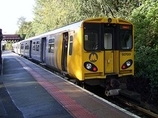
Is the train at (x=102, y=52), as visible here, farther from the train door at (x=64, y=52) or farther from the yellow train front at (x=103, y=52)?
the train door at (x=64, y=52)

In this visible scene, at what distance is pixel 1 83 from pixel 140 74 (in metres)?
5.98

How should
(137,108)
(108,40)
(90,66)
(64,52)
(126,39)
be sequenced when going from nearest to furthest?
1. (137,108)
2. (90,66)
3. (108,40)
4. (126,39)
5. (64,52)

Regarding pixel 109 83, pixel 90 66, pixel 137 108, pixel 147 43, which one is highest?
pixel 147 43

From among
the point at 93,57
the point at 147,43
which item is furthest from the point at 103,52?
the point at 147,43

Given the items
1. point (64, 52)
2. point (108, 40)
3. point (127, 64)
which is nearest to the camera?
point (108, 40)

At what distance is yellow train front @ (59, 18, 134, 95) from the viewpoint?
463 inches

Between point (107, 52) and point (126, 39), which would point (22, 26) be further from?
point (107, 52)

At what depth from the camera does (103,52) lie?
39.3 ft

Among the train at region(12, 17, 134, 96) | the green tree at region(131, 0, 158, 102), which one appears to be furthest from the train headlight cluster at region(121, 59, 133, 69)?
the green tree at region(131, 0, 158, 102)

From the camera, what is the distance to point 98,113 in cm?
807

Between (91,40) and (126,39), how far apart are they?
1659 millimetres

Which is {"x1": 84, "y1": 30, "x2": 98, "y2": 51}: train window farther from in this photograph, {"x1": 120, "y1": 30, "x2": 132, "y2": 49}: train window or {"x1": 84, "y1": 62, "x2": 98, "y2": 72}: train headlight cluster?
{"x1": 120, "y1": 30, "x2": 132, "y2": 49}: train window

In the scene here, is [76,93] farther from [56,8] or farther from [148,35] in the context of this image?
[56,8]

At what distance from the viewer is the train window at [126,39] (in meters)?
12.6
